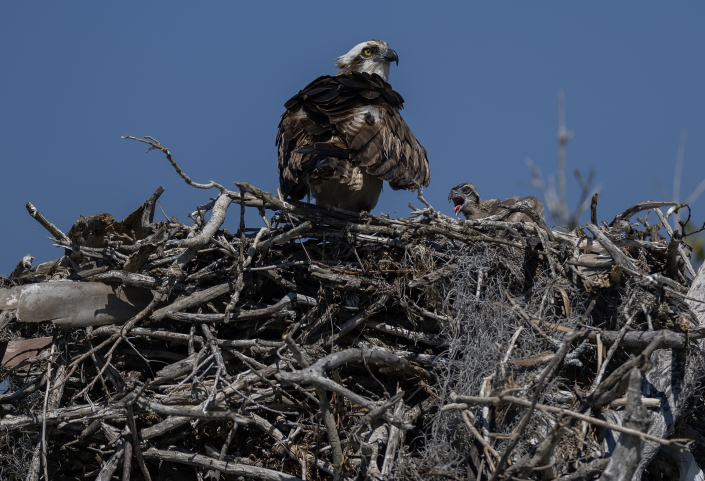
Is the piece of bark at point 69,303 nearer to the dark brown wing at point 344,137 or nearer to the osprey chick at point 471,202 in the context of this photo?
the dark brown wing at point 344,137

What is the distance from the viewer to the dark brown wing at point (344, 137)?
4.56 meters

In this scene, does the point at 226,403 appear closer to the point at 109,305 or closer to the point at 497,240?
the point at 109,305

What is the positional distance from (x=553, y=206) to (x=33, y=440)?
543cm

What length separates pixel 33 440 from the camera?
423 centimetres

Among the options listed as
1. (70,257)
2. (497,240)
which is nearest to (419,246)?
(497,240)

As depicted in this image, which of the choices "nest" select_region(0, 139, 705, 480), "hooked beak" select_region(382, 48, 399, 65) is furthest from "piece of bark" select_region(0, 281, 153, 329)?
"hooked beak" select_region(382, 48, 399, 65)

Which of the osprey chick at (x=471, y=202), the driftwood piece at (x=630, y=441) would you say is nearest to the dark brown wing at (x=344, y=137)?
the osprey chick at (x=471, y=202)

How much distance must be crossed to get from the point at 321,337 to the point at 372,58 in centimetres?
349

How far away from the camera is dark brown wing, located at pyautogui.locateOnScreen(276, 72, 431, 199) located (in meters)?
4.56

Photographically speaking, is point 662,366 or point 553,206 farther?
point 553,206

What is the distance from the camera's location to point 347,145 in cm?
469

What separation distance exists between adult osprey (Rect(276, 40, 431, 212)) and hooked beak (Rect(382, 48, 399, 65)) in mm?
1320

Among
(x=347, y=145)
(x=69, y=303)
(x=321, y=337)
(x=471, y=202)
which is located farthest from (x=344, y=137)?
(x=471, y=202)

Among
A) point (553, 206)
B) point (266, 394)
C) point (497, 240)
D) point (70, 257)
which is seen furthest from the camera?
point (553, 206)
